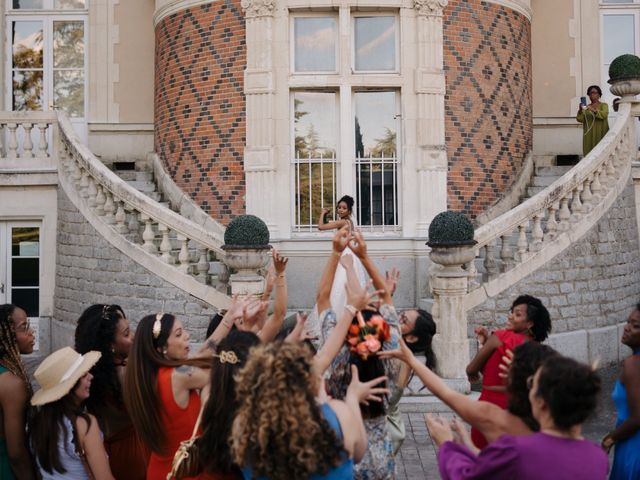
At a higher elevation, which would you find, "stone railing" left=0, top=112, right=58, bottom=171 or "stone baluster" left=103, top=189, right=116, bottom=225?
"stone railing" left=0, top=112, right=58, bottom=171

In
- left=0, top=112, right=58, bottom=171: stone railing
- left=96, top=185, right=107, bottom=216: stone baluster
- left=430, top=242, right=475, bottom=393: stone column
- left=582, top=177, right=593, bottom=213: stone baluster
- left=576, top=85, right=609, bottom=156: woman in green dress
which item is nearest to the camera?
left=430, top=242, right=475, bottom=393: stone column

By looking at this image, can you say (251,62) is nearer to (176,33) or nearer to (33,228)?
(176,33)

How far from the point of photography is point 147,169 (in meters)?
14.9

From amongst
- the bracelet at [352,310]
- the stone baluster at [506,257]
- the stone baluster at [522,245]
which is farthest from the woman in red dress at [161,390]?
the stone baluster at [522,245]

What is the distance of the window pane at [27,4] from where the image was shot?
1616 cm

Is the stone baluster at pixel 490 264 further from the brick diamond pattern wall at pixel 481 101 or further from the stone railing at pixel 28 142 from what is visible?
the stone railing at pixel 28 142

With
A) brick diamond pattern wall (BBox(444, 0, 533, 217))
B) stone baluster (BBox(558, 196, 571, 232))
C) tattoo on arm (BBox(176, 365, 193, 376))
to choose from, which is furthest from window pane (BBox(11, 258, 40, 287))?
tattoo on arm (BBox(176, 365, 193, 376))

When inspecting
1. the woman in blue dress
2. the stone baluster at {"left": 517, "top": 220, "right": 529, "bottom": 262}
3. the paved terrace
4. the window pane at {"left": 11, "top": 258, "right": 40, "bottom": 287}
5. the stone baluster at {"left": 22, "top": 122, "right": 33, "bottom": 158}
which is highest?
the stone baluster at {"left": 22, "top": 122, "right": 33, "bottom": 158}

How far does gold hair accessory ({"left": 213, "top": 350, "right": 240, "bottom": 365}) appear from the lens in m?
3.86

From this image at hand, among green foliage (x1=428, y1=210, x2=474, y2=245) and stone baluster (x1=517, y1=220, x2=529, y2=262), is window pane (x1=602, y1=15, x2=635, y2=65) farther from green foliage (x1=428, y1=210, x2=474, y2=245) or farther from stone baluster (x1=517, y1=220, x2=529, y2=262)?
green foliage (x1=428, y1=210, x2=474, y2=245)

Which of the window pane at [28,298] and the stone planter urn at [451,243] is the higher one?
the stone planter urn at [451,243]

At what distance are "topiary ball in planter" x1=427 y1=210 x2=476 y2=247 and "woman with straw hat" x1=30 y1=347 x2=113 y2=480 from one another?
6.20 meters

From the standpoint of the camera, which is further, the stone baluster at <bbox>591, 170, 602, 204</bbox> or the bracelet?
the stone baluster at <bbox>591, 170, 602, 204</bbox>

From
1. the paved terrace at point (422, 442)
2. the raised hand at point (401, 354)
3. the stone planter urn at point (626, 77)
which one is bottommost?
the paved terrace at point (422, 442)
